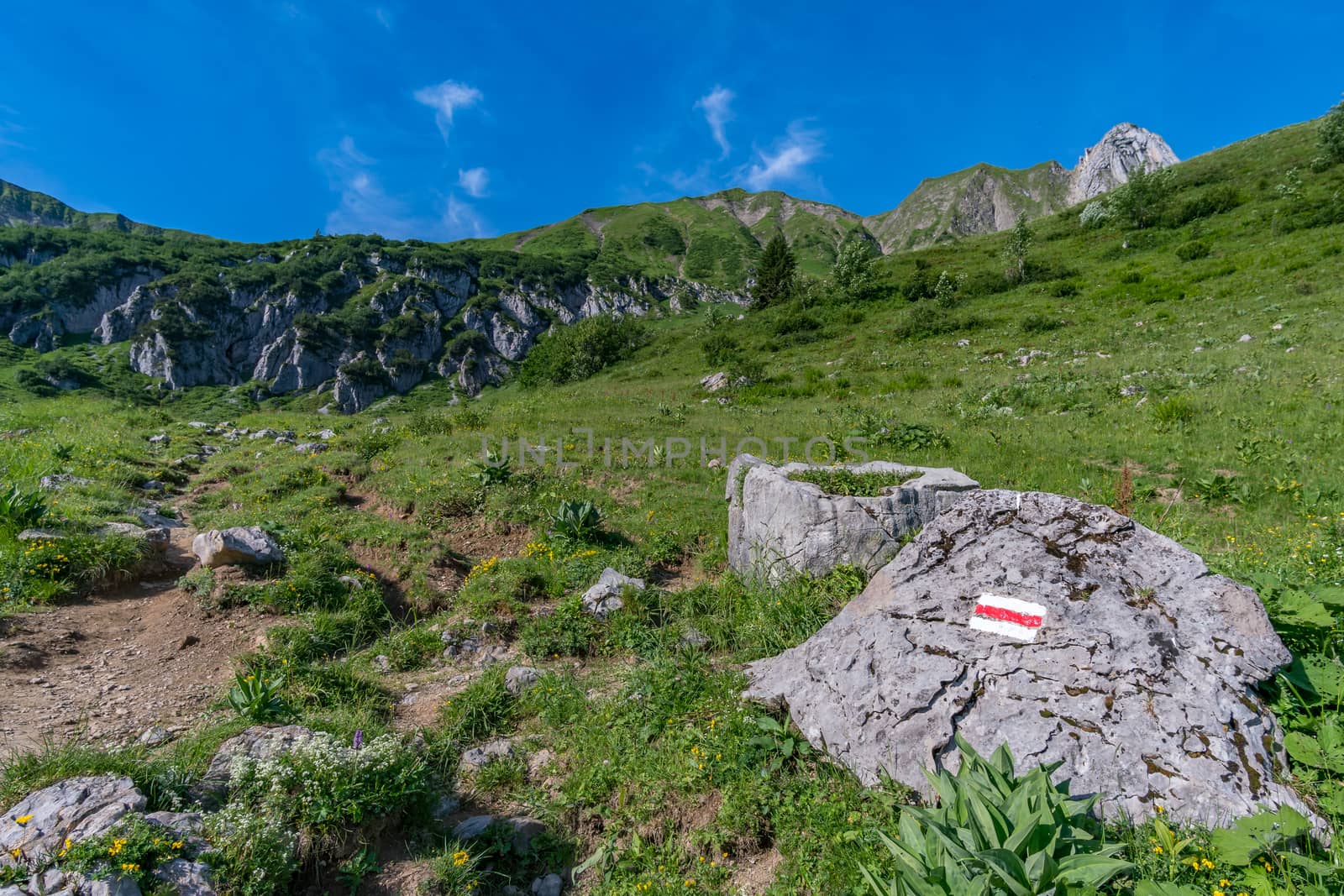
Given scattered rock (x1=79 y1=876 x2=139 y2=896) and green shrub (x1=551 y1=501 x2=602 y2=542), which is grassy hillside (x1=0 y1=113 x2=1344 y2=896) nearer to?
green shrub (x1=551 y1=501 x2=602 y2=542)

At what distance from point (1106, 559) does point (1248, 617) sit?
0.90 metres

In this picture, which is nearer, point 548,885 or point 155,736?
point 548,885

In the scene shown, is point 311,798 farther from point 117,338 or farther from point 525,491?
point 117,338

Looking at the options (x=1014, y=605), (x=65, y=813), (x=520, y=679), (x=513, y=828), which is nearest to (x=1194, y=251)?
(x=1014, y=605)

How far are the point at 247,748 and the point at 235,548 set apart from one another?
14.8 ft

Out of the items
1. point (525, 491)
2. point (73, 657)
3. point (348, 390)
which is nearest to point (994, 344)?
point (525, 491)

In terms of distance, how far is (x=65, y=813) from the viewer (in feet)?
10.4

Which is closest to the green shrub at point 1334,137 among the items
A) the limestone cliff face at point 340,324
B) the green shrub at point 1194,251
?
the green shrub at point 1194,251

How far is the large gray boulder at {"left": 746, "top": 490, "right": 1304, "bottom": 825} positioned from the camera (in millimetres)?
3381

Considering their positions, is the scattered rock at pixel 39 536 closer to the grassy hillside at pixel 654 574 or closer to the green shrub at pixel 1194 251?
the grassy hillside at pixel 654 574

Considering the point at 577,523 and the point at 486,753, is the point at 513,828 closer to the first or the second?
the point at 486,753

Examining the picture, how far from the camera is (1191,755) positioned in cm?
334

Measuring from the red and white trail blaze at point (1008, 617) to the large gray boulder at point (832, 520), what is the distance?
2.02 m

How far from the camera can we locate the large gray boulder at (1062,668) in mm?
3381
